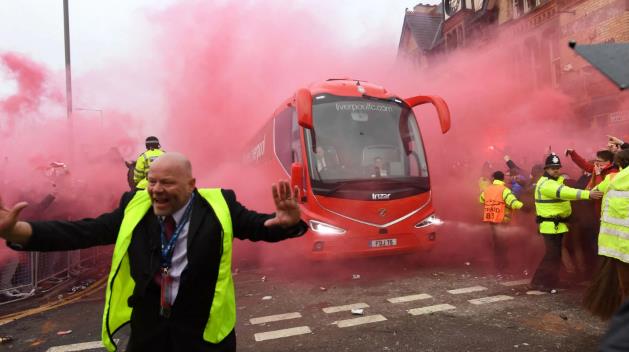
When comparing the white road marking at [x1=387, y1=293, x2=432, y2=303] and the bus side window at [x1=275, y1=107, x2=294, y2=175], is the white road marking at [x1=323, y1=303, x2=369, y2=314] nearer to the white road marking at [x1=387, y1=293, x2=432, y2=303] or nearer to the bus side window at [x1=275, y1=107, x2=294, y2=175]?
the white road marking at [x1=387, y1=293, x2=432, y2=303]

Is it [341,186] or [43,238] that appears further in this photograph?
[341,186]

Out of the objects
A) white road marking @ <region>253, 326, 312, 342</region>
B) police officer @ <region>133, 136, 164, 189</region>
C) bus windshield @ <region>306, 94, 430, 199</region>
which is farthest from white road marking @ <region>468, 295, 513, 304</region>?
police officer @ <region>133, 136, 164, 189</region>

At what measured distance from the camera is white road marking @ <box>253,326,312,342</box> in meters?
4.07

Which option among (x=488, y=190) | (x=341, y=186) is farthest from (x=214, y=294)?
(x=488, y=190)

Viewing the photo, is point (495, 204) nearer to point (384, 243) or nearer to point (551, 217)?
point (551, 217)

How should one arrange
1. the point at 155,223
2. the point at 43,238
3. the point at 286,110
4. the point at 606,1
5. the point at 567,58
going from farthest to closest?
the point at 567,58
the point at 606,1
the point at 286,110
the point at 155,223
the point at 43,238

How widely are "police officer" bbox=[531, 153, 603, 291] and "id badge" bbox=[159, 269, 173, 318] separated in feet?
15.1

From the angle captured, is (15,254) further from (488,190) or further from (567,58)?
(567,58)

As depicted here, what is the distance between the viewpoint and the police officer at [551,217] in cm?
501

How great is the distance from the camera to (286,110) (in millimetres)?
7055

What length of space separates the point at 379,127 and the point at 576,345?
3.94 meters

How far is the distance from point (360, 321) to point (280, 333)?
2.87 ft

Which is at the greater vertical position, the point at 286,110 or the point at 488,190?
the point at 286,110

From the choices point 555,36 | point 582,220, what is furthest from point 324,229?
point 555,36
